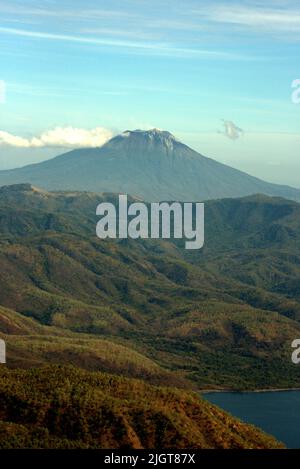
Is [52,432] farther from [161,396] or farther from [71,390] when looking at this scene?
[161,396]

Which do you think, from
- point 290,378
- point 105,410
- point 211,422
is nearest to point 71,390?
point 105,410

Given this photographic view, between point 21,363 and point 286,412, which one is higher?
point 21,363
